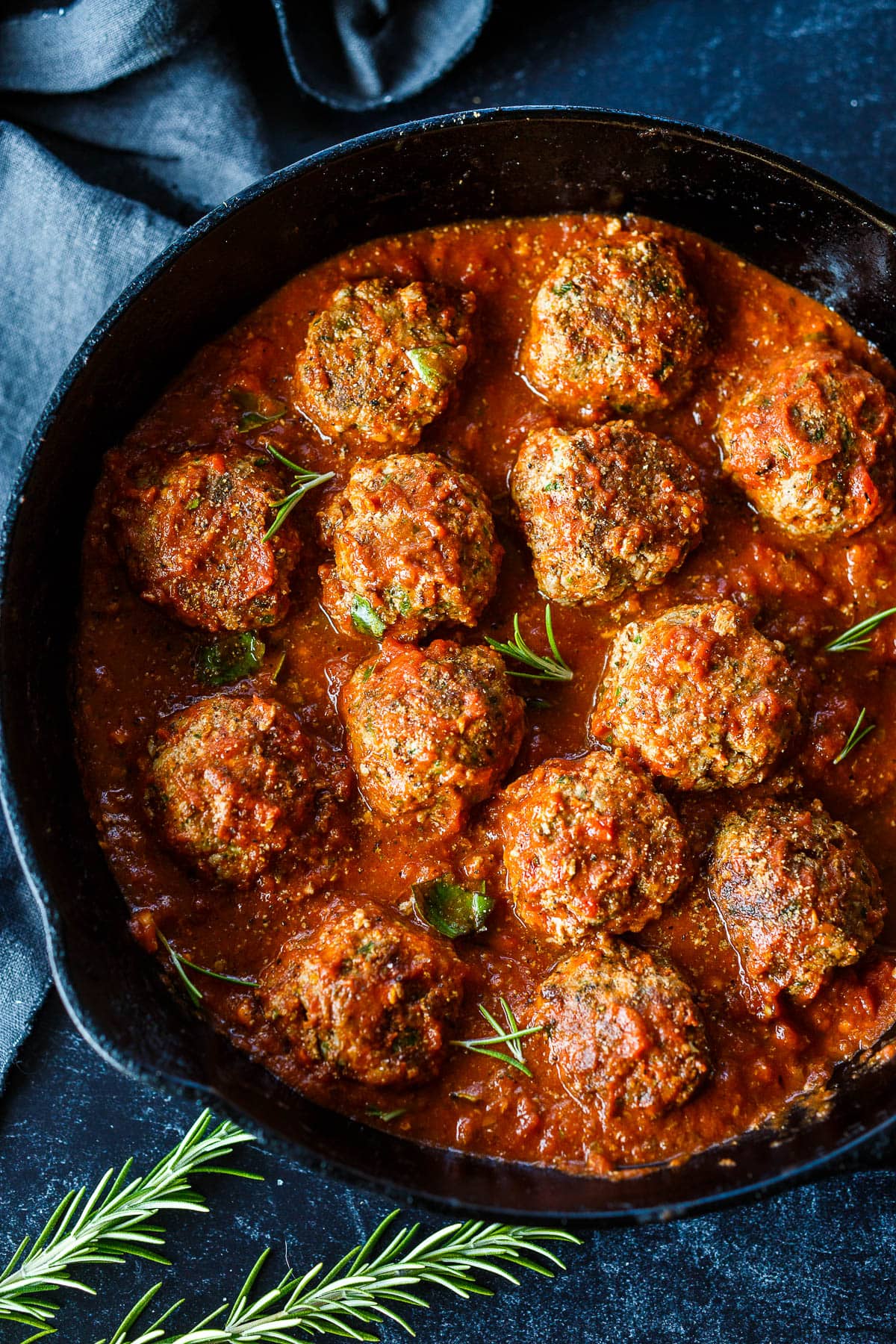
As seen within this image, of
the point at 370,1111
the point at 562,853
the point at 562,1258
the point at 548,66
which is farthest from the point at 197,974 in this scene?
the point at 548,66

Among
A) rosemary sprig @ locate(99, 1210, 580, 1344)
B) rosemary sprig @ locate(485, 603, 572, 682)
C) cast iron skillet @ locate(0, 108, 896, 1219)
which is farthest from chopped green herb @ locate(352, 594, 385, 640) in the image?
rosemary sprig @ locate(99, 1210, 580, 1344)

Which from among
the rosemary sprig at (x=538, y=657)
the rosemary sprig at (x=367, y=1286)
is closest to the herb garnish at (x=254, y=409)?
the rosemary sprig at (x=538, y=657)

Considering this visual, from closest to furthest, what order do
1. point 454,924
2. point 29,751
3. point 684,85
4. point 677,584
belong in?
point 29,751 < point 454,924 < point 677,584 < point 684,85

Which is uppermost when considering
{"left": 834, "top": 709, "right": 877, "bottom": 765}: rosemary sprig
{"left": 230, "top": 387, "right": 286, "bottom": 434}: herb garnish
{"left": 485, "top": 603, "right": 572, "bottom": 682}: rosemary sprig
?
{"left": 230, "top": 387, "right": 286, "bottom": 434}: herb garnish

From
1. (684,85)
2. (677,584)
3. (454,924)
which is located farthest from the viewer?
(684,85)

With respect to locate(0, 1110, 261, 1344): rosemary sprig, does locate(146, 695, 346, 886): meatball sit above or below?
above

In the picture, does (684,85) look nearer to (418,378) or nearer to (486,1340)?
(418,378)

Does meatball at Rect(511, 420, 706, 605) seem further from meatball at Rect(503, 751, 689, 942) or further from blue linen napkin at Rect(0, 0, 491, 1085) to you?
blue linen napkin at Rect(0, 0, 491, 1085)
